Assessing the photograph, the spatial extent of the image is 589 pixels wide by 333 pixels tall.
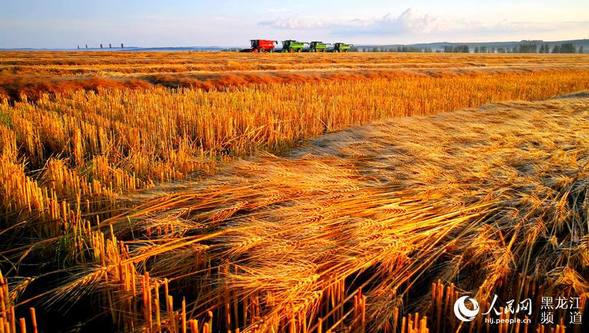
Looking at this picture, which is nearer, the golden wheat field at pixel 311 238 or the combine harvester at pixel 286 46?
the golden wheat field at pixel 311 238

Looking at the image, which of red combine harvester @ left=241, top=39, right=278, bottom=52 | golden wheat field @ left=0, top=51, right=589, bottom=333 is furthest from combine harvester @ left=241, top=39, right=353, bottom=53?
golden wheat field @ left=0, top=51, right=589, bottom=333

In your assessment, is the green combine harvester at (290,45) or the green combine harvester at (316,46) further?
the green combine harvester at (316,46)

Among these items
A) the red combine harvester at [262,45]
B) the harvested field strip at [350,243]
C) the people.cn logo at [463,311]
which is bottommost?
the people.cn logo at [463,311]

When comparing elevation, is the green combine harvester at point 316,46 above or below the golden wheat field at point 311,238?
above

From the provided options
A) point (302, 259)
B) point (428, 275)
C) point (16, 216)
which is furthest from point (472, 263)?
point (16, 216)

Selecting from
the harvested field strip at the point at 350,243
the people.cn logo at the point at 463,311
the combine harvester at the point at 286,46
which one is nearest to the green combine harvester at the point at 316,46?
the combine harvester at the point at 286,46

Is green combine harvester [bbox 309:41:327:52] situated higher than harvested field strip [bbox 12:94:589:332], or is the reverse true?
green combine harvester [bbox 309:41:327:52]

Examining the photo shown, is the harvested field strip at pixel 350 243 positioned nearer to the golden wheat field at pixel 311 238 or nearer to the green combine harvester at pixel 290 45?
the golden wheat field at pixel 311 238

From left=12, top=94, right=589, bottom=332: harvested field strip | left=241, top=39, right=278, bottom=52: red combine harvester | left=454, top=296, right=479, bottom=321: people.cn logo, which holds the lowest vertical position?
left=454, top=296, right=479, bottom=321: people.cn logo

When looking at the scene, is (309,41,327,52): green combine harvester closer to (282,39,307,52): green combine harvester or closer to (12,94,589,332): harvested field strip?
(282,39,307,52): green combine harvester

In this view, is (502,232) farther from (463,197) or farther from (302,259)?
(302,259)

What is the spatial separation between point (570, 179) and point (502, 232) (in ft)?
3.70

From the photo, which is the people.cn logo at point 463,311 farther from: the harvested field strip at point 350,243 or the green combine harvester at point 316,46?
the green combine harvester at point 316,46

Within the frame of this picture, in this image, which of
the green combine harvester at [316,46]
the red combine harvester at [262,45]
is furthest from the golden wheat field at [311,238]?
the green combine harvester at [316,46]
